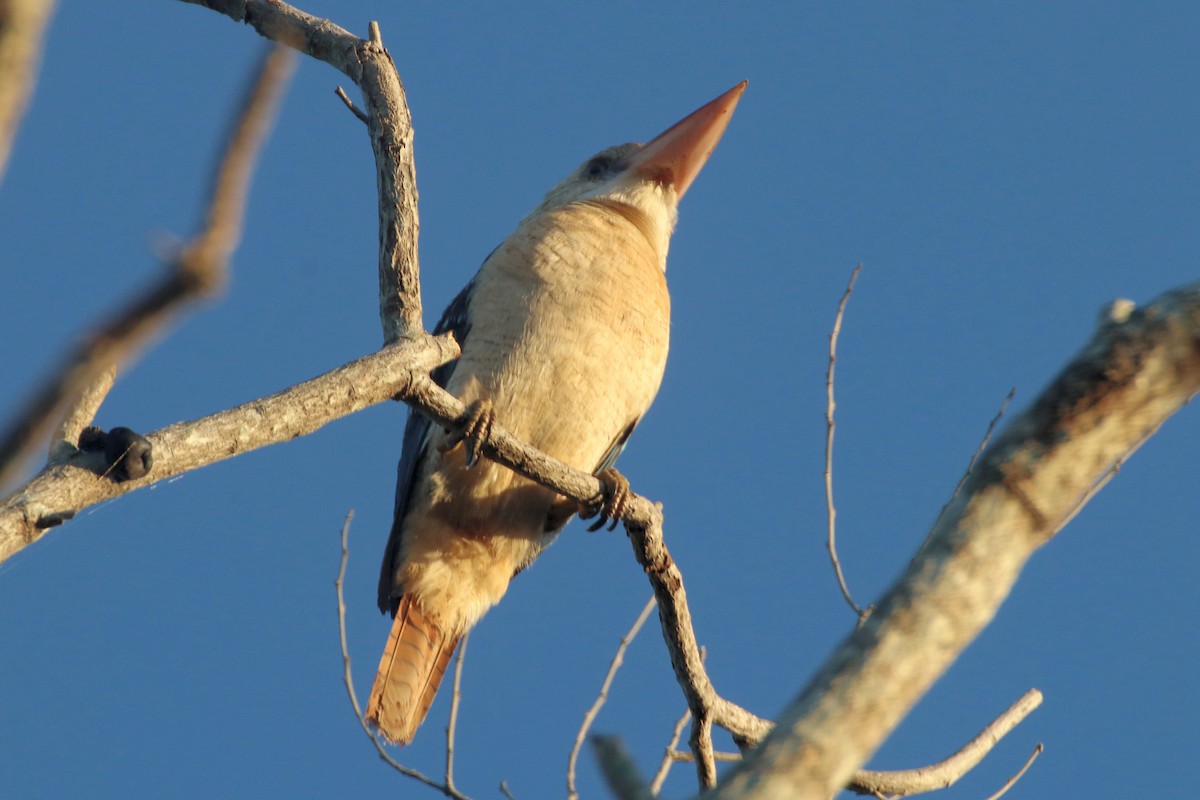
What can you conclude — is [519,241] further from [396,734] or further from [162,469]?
[162,469]

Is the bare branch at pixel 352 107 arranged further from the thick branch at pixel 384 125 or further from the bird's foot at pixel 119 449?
the bird's foot at pixel 119 449

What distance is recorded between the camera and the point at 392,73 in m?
3.91

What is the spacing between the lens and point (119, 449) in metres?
2.46

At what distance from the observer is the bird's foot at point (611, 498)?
467 cm

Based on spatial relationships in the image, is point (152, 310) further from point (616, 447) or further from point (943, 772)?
point (616, 447)

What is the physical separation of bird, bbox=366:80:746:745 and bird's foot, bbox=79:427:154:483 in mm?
2448

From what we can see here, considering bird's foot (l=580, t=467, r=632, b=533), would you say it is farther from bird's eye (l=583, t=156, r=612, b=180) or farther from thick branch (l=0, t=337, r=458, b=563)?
bird's eye (l=583, t=156, r=612, b=180)

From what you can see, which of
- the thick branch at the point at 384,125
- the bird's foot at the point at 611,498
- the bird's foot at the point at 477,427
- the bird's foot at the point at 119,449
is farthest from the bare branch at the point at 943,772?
the bird's foot at the point at 119,449

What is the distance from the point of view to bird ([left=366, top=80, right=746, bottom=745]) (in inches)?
207

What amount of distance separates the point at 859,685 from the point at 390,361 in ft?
6.12

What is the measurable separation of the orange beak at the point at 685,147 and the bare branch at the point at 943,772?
347cm

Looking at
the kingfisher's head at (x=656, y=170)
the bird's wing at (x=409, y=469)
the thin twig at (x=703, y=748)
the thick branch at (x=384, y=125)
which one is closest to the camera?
the thick branch at (x=384, y=125)

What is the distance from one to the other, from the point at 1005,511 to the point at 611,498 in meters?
2.79

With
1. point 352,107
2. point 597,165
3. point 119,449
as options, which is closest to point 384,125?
point 352,107
